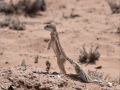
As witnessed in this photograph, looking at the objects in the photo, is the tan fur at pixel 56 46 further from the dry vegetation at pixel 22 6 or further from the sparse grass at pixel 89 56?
the dry vegetation at pixel 22 6

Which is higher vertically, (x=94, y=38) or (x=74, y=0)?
(x=74, y=0)

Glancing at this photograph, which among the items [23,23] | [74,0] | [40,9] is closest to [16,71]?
[23,23]

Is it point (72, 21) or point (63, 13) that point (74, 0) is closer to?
point (63, 13)

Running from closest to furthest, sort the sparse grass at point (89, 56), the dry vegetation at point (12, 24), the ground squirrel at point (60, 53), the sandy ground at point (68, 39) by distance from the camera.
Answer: the ground squirrel at point (60, 53)
the sandy ground at point (68, 39)
the sparse grass at point (89, 56)
the dry vegetation at point (12, 24)

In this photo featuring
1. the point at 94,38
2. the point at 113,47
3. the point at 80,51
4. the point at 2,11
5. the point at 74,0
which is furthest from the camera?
the point at 74,0

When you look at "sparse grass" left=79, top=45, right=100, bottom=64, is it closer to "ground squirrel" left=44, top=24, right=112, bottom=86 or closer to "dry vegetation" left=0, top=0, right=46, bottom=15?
"ground squirrel" left=44, top=24, right=112, bottom=86

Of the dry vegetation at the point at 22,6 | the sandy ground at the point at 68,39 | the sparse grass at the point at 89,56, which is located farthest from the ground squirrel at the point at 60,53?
the dry vegetation at the point at 22,6

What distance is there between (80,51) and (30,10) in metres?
4.86

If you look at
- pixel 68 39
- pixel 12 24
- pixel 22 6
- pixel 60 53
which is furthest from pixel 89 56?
pixel 22 6

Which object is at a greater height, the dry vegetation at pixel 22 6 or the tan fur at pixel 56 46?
the dry vegetation at pixel 22 6

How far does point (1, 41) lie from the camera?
897 centimetres

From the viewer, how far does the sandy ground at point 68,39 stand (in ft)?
25.6

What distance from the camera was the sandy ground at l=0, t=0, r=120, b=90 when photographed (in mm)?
7801

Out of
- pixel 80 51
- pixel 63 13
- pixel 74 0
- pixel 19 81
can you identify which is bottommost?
pixel 19 81
